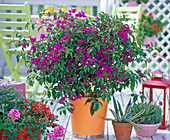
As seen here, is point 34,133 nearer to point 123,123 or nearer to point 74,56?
point 74,56

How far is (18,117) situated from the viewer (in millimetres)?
1805

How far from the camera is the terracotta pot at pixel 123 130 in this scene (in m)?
2.33

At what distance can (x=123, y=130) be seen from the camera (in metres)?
2.34

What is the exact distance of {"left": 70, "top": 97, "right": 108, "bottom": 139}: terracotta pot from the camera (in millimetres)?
2371

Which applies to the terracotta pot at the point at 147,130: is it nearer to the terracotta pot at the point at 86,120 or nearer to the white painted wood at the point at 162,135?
the white painted wood at the point at 162,135

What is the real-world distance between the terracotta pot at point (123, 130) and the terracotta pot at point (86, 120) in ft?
0.43

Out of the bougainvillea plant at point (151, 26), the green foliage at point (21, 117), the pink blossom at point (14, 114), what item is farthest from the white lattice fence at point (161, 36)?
the pink blossom at point (14, 114)

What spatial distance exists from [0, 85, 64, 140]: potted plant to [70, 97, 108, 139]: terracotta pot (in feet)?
1.35

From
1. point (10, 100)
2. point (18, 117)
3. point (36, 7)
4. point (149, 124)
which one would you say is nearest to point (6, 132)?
point (18, 117)

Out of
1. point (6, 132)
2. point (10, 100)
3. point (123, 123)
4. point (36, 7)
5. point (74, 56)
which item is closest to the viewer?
point (6, 132)

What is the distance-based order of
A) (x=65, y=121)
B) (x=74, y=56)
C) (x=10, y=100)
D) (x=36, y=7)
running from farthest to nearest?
(x=36, y=7) < (x=65, y=121) < (x=74, y=56) < (x=10, y=100)

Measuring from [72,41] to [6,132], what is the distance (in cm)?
79

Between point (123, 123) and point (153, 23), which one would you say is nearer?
point (123, 123)

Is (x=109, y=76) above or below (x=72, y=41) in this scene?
below
